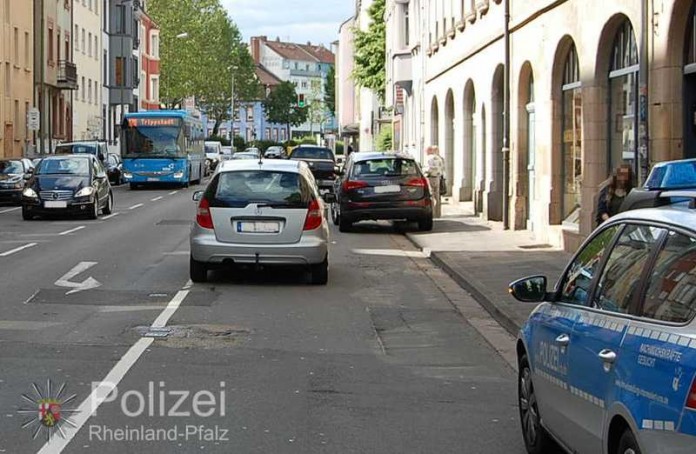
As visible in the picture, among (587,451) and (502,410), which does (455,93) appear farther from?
(587,451)

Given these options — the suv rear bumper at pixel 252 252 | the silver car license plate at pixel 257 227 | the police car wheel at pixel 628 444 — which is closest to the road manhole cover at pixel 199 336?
the suv rear bumper at pixel 252 252

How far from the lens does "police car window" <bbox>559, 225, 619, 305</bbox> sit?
6023mm

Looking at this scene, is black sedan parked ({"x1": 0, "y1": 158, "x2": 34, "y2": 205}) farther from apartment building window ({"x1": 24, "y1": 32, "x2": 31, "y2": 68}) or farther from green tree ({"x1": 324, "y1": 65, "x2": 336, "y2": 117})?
green tree ({"x1": 324, "y1": 65, "x2": 336, "y2": 117})

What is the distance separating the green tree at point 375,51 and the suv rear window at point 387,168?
1582 inches

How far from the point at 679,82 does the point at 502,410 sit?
27.4ft

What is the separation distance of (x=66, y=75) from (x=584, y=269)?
59702mm

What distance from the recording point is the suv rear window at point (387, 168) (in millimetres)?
25014

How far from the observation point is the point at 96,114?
7762cm

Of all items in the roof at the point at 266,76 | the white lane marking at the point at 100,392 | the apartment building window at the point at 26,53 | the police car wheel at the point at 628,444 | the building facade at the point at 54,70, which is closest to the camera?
the police car wheel at the point at 628,444

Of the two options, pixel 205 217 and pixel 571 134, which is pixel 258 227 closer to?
pixel 205 217

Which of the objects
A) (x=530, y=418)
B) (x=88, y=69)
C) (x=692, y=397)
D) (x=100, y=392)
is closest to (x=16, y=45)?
(x=88, y=69)

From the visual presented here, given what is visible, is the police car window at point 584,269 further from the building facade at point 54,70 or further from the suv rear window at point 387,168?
the building facade at point 54,70

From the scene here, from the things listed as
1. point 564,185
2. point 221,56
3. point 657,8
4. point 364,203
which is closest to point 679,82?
point 657,8

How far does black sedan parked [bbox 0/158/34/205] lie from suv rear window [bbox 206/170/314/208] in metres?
21.2
